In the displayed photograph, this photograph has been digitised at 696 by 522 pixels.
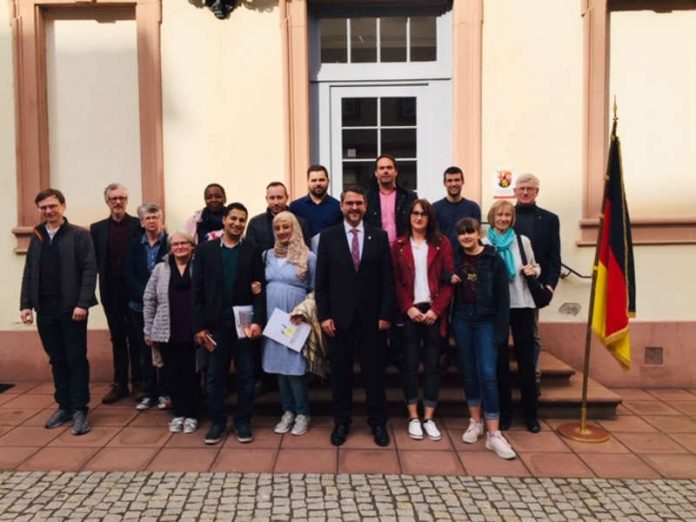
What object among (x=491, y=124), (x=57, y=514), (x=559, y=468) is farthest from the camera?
(x=491, y=124)

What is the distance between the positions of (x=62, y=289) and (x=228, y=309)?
1.33 metres

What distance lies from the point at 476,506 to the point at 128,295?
3.24 meters

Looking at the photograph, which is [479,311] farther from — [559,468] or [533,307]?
[559,468]

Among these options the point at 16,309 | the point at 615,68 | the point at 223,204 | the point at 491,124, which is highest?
the point at 615,68

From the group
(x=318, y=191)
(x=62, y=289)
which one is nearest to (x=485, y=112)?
(x=318, y=191)

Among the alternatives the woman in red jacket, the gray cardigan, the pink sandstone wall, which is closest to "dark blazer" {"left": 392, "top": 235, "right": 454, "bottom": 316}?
the woman in red jacket

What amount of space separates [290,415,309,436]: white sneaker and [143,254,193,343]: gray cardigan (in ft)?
3.70

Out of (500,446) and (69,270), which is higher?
(69,270)

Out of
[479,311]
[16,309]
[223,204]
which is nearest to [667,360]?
[479,311]

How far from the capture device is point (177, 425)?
443 cm

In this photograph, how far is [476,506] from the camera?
3281 millimetres

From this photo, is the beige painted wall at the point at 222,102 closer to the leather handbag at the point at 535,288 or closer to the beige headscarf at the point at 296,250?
the beige headscarf at the point at 296,250

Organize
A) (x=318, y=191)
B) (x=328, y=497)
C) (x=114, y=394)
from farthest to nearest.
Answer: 1. (x=114, y=394)
2. (x=318, y=191)
3. (x=328, y=497)

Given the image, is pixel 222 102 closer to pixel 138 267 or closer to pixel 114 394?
pixel 138 267
